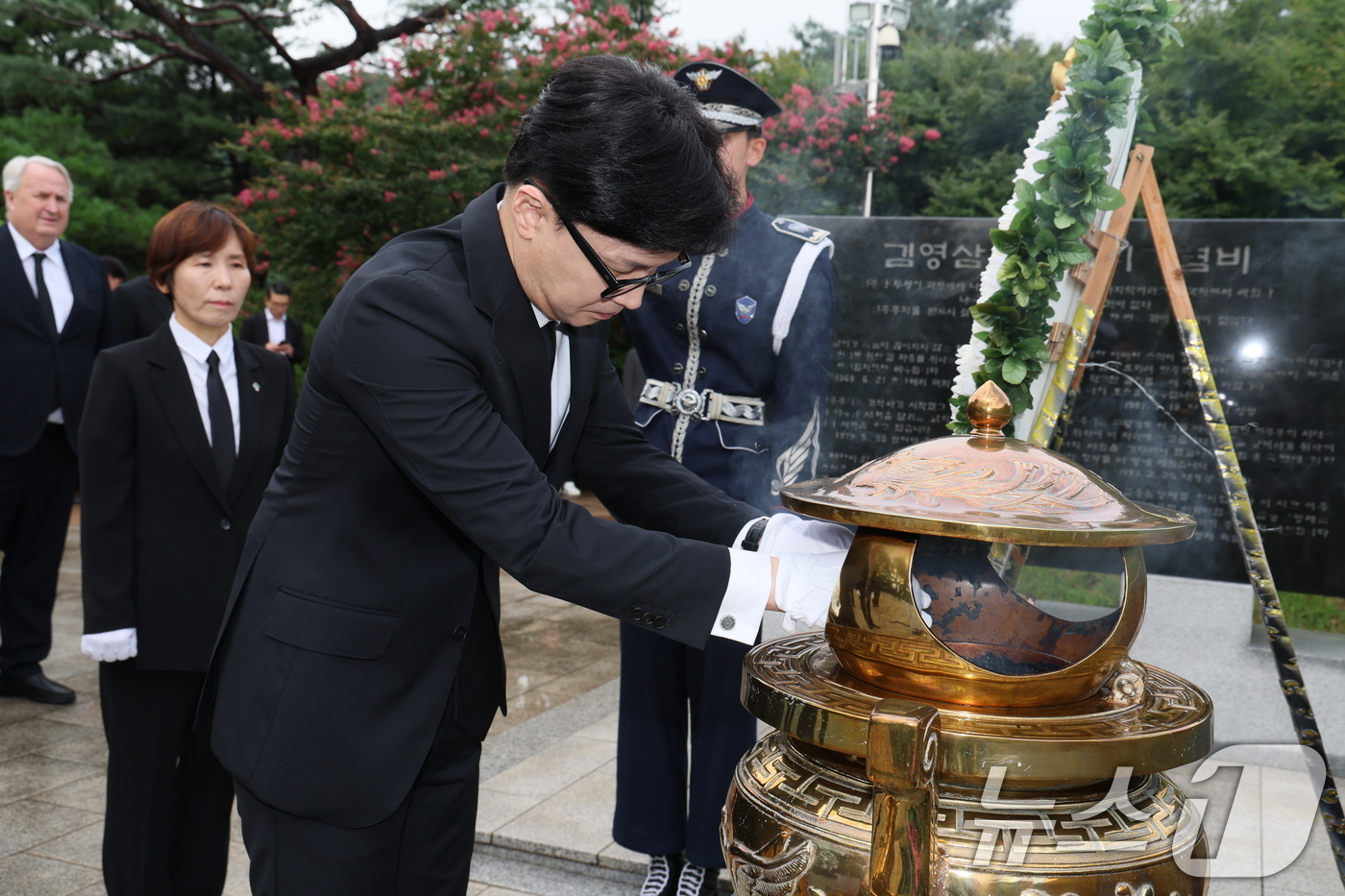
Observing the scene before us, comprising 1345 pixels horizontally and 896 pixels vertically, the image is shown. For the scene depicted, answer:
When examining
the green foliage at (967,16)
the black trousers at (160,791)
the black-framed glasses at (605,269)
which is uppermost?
the green foliage at (967,16)

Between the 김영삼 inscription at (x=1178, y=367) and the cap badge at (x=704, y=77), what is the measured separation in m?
1.88

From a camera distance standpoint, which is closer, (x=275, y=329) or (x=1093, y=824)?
(x=1093, y=824)

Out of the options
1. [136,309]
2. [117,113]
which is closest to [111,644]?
[136,309]

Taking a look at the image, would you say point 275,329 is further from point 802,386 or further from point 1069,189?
point 1069,189

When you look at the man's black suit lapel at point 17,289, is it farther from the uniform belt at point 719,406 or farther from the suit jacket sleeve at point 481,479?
the suit jacket sleeve at point 481,479

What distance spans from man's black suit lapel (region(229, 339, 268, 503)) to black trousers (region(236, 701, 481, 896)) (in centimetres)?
142

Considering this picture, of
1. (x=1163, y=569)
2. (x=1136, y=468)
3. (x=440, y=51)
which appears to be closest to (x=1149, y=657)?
(x=1163, y=569)

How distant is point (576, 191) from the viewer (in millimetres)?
1817

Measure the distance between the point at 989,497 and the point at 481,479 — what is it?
0.80m

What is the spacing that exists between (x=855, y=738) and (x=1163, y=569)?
4.17 meters

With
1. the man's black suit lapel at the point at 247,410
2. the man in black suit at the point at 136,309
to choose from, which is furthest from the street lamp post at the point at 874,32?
the man's black suit lapel at the point at 247,410

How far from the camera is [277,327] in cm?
1131

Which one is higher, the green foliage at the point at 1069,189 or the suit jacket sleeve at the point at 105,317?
the green foliage at the point at 1069,189

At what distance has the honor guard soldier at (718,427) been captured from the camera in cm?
337
